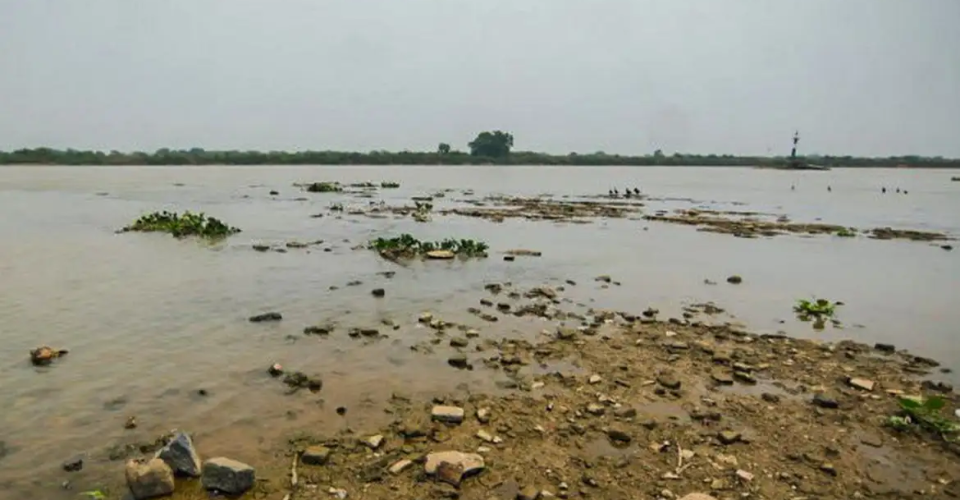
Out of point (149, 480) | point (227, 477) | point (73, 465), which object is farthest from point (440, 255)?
point (149, 480)

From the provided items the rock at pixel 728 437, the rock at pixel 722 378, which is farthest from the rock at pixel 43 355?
the rock at pixel 722 378

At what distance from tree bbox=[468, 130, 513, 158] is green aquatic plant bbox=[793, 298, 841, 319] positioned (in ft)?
583

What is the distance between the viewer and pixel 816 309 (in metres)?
14.3

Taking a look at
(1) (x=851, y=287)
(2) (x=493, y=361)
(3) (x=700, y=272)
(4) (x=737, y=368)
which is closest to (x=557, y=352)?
(2) (x=493, y=361)

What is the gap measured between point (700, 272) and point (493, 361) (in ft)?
41.2

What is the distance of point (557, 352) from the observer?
10664 millimetres

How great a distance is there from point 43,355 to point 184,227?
1890 centimetres

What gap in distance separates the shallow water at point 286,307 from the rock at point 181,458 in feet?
1.89

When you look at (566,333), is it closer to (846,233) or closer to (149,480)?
(149,480)

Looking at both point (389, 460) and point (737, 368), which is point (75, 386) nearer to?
point (389, 460)

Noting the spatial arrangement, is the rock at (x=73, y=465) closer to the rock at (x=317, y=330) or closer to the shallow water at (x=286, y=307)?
the shallow water at (x=286, y=307)

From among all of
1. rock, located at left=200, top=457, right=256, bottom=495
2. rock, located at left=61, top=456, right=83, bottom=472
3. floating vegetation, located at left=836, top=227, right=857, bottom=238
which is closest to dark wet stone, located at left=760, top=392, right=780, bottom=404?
rock, located at left=200, top=457, right=256, bottom=495

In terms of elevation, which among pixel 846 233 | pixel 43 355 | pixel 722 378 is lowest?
pixel 846 233

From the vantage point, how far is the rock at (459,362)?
9914 millimetres
